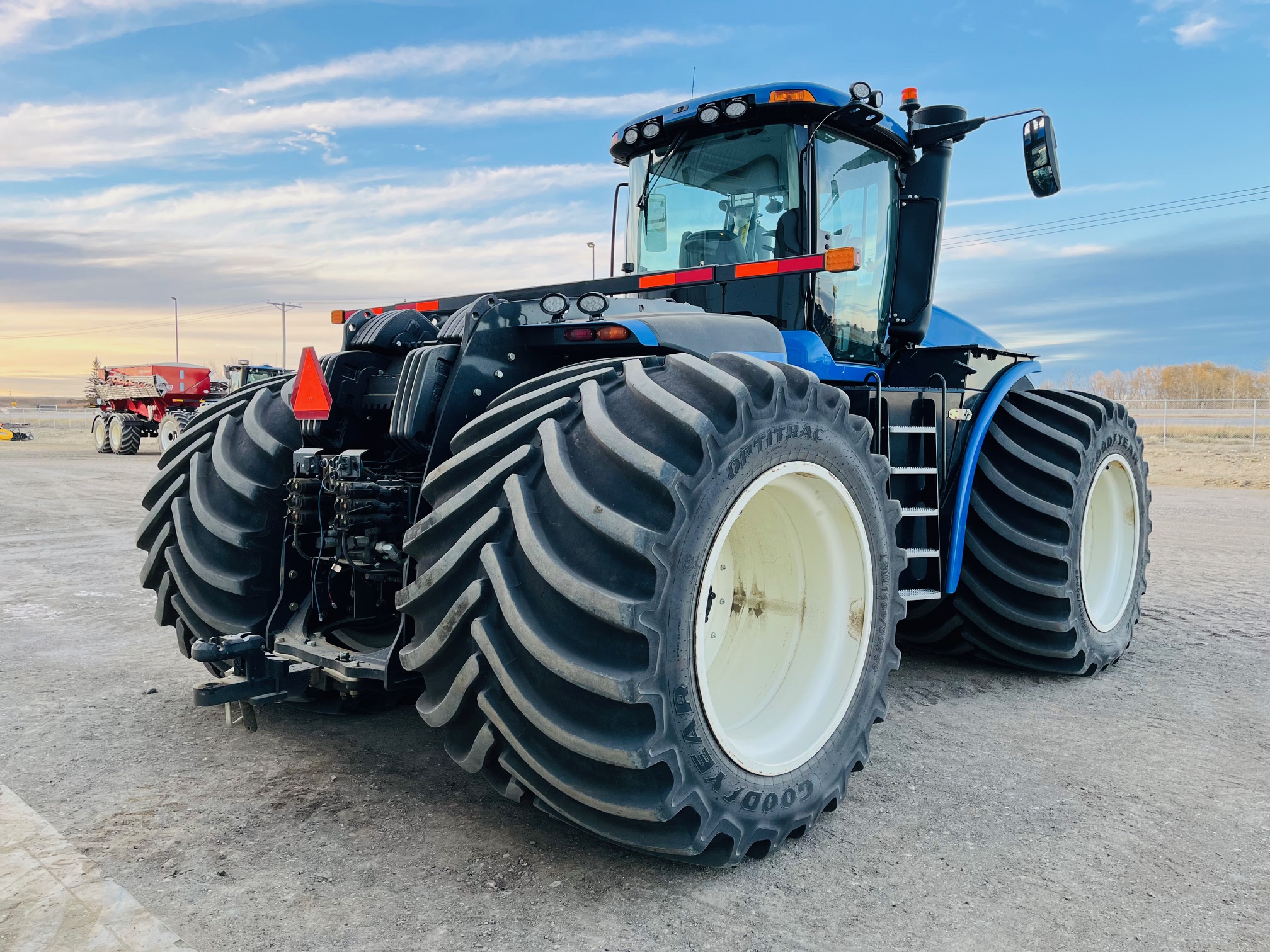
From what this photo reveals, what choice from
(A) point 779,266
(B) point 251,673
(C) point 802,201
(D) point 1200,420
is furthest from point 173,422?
(D) point 1200,420

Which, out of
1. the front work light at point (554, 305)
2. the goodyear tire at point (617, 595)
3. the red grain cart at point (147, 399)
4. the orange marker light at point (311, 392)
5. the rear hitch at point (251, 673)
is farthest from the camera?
the red grain cart at point (147, 399)

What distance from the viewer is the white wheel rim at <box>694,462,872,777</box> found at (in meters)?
3.08

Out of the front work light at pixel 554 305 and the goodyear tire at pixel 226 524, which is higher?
the front work light at pixel 554 305

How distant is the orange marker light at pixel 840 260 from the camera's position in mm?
3648

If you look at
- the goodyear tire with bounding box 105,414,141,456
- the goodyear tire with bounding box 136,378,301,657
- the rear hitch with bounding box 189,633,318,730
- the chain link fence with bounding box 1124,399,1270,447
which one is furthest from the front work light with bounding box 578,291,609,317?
the goodyear tire with bounding box 105,414,141,456

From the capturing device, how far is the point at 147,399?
27969 mm

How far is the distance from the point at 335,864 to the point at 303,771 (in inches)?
31.8

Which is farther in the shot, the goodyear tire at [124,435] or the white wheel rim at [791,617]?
the goodyear tire at [124,435]

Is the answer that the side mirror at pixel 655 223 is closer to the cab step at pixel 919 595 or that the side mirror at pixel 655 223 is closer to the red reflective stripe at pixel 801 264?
the red reflective stripe at pixel 801 264

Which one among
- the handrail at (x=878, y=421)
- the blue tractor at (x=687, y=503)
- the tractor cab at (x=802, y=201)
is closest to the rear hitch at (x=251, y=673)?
the blue tractor at (x=687, y=503)

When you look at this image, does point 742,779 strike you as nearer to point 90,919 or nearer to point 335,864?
point 335,864

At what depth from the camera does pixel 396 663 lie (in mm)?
2996

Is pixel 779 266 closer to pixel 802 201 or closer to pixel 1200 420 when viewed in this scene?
pixel 802 201

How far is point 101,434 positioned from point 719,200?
2888 centimetres
